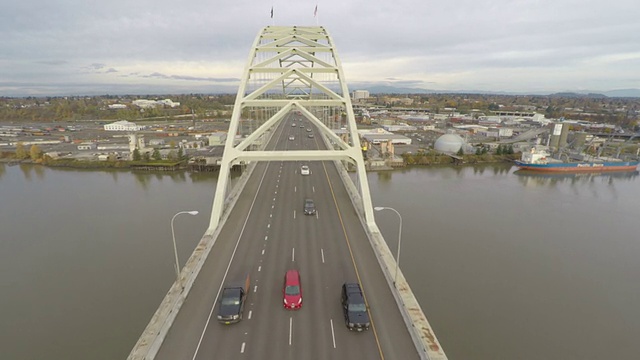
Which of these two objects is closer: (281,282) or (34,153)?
(281,282)

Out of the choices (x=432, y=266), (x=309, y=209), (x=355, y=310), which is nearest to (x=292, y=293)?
(x=355, y=310)

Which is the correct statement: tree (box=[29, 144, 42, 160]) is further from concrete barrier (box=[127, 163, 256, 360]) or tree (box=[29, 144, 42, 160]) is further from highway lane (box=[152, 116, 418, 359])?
concrete barrier (box=[127, 163, 256, 360])


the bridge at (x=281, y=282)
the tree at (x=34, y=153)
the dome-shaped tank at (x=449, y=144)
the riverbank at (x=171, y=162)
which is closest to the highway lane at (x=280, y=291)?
the bridge at (x=281, y=282)

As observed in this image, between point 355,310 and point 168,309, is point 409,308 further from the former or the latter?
point 168,309

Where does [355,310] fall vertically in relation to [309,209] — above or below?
below

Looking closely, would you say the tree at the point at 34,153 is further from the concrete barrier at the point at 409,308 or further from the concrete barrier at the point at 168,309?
the concrete barrier at the point at 409,308
